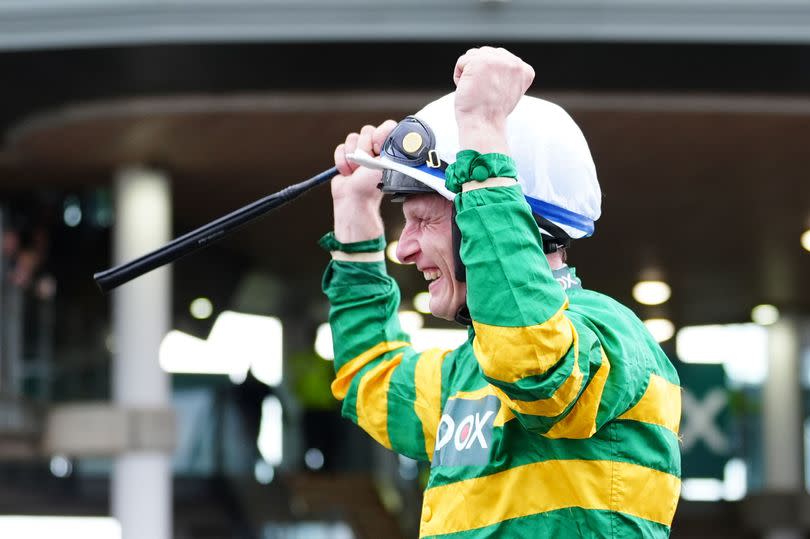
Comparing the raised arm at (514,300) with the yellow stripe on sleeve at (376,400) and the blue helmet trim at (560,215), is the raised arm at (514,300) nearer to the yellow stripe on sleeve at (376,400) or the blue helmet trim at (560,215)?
the blue helmet trim at (560,215)

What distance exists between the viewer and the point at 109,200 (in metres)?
17.2

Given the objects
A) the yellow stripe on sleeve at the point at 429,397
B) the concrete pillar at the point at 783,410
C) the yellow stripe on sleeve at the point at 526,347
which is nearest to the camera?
the yellow stripe on sleeve at the point at 526,347

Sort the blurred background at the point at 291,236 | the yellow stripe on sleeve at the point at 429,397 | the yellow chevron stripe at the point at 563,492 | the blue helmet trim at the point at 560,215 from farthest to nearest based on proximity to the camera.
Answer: the blurred background at the point at 291,236
the yellow stripe on sleeve at the point at 429,397
the blue helmet trim at the point at 560,215
the yellow chevron stripe at the point at 563,492

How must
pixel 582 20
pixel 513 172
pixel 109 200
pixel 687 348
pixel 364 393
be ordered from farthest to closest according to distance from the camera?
pixel 687 348 < pixel 109 200 < pixel 582 20 < pixel 364 393 < pixel 513 172

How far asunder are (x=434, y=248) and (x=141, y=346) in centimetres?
1188

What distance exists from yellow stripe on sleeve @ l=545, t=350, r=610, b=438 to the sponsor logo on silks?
262 millimetres

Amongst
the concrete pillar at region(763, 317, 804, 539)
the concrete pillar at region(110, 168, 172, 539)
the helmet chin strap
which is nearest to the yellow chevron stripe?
the helmet chin strap

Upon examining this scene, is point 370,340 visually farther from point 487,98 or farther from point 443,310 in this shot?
point 487,98

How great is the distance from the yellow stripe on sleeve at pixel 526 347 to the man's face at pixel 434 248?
38 centimetres

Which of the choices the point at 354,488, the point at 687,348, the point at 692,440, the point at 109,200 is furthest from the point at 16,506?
the point at 687,348

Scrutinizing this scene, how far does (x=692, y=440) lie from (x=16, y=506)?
10.5 m

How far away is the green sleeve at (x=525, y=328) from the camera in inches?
84.6

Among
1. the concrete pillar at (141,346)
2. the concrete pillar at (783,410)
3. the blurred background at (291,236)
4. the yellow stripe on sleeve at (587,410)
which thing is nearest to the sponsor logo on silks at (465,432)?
the yellow stripe on sleeve at (587,410)

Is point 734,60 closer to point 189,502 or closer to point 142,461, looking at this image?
point 142,461
